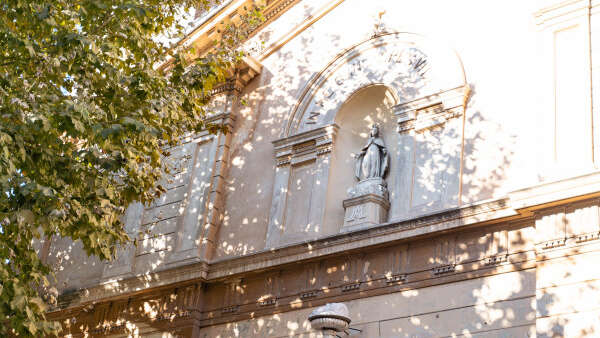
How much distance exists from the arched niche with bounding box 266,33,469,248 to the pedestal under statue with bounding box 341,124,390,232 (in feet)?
0.58

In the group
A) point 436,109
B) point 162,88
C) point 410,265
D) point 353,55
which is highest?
point 353,55

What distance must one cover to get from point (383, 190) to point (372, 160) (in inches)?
25.8

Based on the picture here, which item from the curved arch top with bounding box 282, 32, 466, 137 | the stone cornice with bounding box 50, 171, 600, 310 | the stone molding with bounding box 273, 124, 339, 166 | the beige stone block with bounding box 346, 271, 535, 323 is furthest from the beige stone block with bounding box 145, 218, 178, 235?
the beige stone block with bounding box 346, 271, 535, 323

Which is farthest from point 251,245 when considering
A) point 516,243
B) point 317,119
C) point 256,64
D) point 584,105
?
point 584,105

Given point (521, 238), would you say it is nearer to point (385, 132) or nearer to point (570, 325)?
point (570, 325)

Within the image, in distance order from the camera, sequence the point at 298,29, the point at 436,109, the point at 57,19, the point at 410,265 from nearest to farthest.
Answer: the point at 57,19 → the point at 410,265 → the point at 436,109 → the point at 298,29

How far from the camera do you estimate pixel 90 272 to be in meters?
18.6

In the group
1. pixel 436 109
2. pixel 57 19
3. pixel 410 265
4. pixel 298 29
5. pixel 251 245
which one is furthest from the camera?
pixel 298 29

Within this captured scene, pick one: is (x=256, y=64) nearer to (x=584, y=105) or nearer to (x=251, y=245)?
(x=251, y=245)

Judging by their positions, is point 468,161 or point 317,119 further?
point 317,119

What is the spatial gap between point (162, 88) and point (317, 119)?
14.5 feet

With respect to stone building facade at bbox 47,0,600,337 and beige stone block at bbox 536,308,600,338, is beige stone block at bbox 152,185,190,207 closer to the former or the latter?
stone building facade at bbox 47,0,600,337

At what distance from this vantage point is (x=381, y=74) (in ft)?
52.9

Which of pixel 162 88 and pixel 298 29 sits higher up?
pixel 298 29
